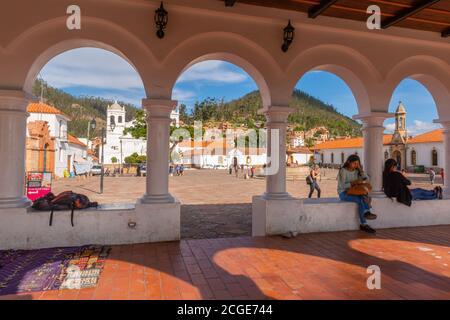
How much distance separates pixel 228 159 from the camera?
188ft

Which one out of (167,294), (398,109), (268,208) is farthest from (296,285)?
(398,109)

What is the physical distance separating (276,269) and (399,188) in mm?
3827

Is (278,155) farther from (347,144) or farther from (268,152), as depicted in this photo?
(347,144)

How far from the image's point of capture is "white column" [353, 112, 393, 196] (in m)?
6.07

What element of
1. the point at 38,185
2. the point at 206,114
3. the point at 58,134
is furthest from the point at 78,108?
the point at 38,185

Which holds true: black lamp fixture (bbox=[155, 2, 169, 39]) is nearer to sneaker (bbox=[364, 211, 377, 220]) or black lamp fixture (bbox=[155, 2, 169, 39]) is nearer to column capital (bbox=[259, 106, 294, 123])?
column capital (bbox=[259, 106, 294, 123])

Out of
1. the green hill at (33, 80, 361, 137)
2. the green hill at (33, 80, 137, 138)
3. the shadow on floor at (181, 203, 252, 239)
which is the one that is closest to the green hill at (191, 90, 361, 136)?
the green hill at (33, 80, 361, 137)

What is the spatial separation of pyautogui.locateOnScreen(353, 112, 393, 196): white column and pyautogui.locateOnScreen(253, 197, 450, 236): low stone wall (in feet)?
1.19

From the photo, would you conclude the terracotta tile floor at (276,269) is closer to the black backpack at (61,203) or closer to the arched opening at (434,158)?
the black backpack at (61,203)

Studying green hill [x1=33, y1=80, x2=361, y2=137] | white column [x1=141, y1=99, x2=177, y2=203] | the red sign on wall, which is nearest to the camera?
white column [x1=141, y1=99, x2=177, y2=203]

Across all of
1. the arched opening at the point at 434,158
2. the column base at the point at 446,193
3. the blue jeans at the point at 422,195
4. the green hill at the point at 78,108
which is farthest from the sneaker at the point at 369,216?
the green hill at the point at 78,108

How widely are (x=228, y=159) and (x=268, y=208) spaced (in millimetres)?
52025
